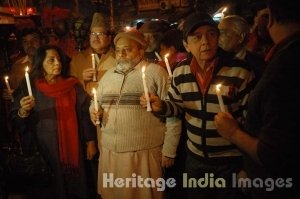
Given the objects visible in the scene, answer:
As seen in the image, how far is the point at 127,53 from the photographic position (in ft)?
11.9

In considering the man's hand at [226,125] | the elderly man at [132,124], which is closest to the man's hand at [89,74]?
the elderly man at [132,124]

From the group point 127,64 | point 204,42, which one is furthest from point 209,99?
point 127,64

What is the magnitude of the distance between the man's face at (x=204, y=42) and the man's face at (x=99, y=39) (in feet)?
6.49

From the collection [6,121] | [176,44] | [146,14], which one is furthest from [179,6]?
[6,121]

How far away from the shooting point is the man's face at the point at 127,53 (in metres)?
3.61

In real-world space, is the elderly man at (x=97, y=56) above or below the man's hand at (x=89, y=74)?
above

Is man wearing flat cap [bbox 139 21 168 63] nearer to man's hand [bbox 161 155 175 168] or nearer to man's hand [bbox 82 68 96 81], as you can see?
man's hand [bbox 82 68 96 81]

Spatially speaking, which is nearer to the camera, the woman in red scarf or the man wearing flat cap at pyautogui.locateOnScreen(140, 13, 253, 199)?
the man wearing flat cap at pyautogui.locateOnScreen(140, 13, 253, 199)

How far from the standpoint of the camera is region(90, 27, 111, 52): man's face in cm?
470

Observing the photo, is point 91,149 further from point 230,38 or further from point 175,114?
point 230,38

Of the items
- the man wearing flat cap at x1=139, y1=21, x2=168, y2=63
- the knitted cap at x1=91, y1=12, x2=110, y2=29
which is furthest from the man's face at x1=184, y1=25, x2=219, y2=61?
the man wearing flat cap at x1=139, y1=21, x2=168, y2=63

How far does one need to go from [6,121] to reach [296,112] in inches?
182

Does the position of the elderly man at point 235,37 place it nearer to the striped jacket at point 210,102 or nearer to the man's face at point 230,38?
the man's face at point 230,38

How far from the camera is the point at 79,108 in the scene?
4.21 meters
